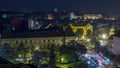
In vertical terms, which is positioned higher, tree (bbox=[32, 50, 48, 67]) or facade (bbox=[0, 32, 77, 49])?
facade (bbox=[0, 32, 77, 49])

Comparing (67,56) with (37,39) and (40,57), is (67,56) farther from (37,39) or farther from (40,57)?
(37,39)

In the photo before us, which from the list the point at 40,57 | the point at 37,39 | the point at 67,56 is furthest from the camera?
the point at 37,39

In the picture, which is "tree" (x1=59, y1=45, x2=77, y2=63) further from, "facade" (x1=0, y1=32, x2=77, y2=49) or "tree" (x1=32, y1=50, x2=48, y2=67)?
"facade" (x1=0, y1=32, x2=77, y2=49)

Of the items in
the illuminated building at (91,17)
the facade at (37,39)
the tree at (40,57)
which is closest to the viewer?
the tree at (40,57)

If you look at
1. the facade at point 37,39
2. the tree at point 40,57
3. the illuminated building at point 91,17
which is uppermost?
the illuminated building at point 91,17

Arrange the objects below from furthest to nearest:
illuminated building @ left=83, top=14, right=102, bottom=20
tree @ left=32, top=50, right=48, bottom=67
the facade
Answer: illuminated building @ left=83, top=14, right=102, bottom=20 < the facade < tree @ left=32, top=50, right=48, bottom=67

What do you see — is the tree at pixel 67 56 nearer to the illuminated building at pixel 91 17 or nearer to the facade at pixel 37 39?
the facade at pixel 37 39

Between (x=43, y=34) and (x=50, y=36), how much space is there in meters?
0.68

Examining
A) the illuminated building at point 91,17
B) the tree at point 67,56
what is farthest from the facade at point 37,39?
the illuminated building at point 91,17

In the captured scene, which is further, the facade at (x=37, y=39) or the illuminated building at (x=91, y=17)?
the illuminated building at (x=91, y=17)

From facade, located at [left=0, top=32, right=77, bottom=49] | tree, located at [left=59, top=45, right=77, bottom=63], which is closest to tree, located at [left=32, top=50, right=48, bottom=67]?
tree, located at [left=59, top=45, right=77, bottom=63]

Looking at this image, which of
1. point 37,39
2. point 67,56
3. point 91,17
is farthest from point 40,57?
point 91,17

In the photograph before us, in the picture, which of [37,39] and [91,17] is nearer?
[37,39]

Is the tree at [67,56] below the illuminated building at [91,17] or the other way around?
below
